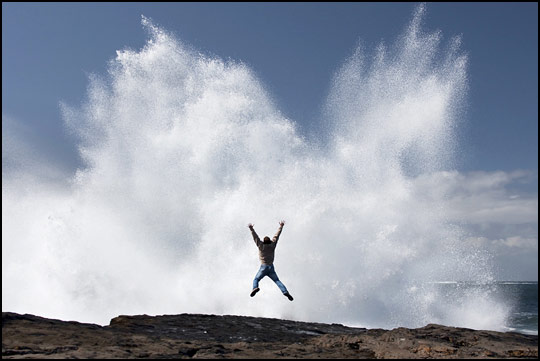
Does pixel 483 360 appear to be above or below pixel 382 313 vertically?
below

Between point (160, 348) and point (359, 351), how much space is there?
2815 mm

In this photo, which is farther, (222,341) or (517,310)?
(517,310)

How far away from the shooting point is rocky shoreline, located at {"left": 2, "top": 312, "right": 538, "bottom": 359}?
5.39 meters

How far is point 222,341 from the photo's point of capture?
21.4 feet

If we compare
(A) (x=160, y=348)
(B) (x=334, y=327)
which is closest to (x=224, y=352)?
(A) (x=160, y=348)

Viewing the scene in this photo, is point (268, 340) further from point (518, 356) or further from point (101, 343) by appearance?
point (518, 356)

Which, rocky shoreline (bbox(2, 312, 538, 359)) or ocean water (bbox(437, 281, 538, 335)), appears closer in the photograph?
rocky shoreline (bbox(2, 312, 538, 359))

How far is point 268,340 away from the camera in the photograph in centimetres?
675

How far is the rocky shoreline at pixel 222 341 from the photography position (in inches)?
212

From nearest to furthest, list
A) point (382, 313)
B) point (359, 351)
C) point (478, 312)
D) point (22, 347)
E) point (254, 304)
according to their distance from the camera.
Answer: point (22, 347)
point (359, 351)
point (254, 304)
point (382, 313)
point (478, 312)

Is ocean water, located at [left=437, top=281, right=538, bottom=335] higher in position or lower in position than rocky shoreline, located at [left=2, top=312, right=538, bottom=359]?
higher

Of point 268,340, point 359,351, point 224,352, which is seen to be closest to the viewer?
point 224,352

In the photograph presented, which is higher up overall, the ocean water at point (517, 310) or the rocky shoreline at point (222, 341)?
the ocean water at point (517, 310)

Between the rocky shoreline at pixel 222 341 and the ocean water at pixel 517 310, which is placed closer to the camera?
the rocky shoreline at pixel 222 341
